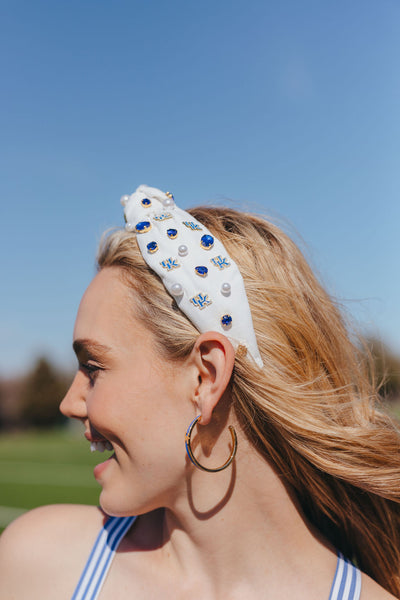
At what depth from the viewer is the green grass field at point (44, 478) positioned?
886 cm

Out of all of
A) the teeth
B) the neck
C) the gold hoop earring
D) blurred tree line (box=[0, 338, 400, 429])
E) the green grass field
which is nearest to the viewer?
the gold hoop earring

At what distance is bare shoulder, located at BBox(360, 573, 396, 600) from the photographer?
1651 millimetres

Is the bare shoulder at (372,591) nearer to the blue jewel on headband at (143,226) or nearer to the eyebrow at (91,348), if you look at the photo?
the eyebrow at (91,348)

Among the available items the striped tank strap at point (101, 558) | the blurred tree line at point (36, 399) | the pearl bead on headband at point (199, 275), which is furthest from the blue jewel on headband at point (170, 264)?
the blurred tree line at point (36, 399)

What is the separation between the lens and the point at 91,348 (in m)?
1.75

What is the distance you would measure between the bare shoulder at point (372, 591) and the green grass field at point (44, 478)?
6148mm

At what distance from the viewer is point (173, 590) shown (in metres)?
1.80

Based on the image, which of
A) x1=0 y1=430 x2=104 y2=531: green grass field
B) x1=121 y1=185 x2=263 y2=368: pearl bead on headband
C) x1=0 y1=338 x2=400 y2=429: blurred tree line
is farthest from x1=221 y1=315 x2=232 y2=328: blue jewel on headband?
x1=0 y1=338 x2=400 y2=429: blurred tree line

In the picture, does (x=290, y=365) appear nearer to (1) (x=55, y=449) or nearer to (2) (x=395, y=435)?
(2) (x=395, y=435)

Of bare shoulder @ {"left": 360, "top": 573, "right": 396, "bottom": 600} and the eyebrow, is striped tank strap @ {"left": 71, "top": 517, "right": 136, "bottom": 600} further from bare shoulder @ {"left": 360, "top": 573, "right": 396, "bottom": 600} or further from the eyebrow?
bare shoulder @ {"left": 360, "top": 573, "right": 396, "bottom": 600}

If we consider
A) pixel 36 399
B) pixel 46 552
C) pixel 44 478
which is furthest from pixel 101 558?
pixel 36 399

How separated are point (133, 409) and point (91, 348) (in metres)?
0.25

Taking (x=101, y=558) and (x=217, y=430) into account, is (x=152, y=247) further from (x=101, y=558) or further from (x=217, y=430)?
(x=101, y=558)

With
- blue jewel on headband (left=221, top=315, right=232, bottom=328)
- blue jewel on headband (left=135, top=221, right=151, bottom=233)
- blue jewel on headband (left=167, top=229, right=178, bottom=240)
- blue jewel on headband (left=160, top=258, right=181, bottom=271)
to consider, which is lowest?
blue jewel on headband (left=221, top=315, right=232, bottom=328)
